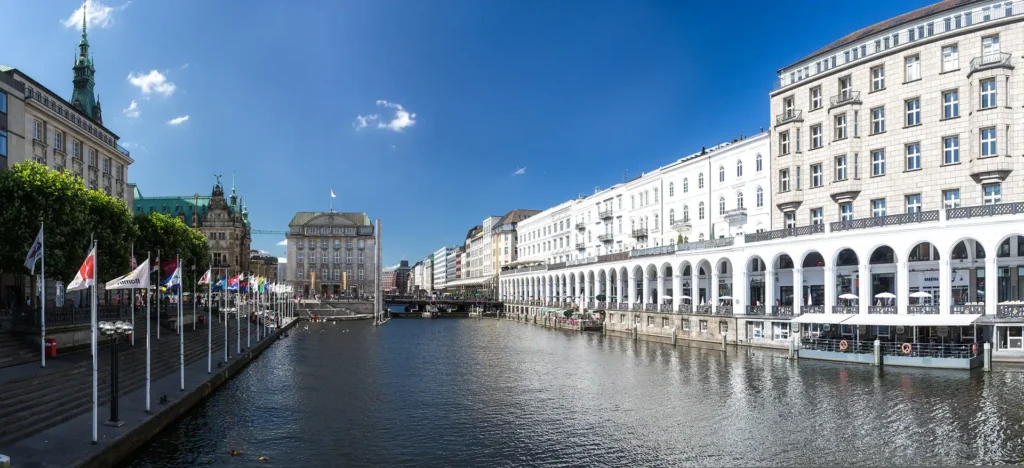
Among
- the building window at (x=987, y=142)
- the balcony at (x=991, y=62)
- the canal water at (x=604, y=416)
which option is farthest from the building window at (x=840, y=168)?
the canal water at (x=604, y=416)

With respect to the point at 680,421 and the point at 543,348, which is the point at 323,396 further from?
the point at 543,348

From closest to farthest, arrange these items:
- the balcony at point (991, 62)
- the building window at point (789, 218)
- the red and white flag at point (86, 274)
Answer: the red and white flag at point (86, 274) → the balcony at point (991, 62) → the building window at point (789, 218)

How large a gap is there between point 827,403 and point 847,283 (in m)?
28.5

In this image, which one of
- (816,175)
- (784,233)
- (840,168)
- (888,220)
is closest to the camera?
(888,220)

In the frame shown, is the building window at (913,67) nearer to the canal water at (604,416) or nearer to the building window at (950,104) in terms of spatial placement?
the building window at (950,104)

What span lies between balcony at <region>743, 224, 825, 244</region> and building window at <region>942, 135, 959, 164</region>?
10.7 meters

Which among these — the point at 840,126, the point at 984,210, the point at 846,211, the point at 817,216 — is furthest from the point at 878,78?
the point at 984,210

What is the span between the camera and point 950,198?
50.7 meters

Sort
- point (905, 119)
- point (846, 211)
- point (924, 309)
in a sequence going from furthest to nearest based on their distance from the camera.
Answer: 1. point (846, 211)
2. point (905, 119)
3. point (924, 309)

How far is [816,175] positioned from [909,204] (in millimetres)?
8795

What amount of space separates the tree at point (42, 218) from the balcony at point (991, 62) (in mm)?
66237

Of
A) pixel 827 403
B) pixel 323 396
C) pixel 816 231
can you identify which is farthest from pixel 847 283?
pixel 323 396

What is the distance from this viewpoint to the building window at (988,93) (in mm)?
48469

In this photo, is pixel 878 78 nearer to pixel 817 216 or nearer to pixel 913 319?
pixel 817 216
